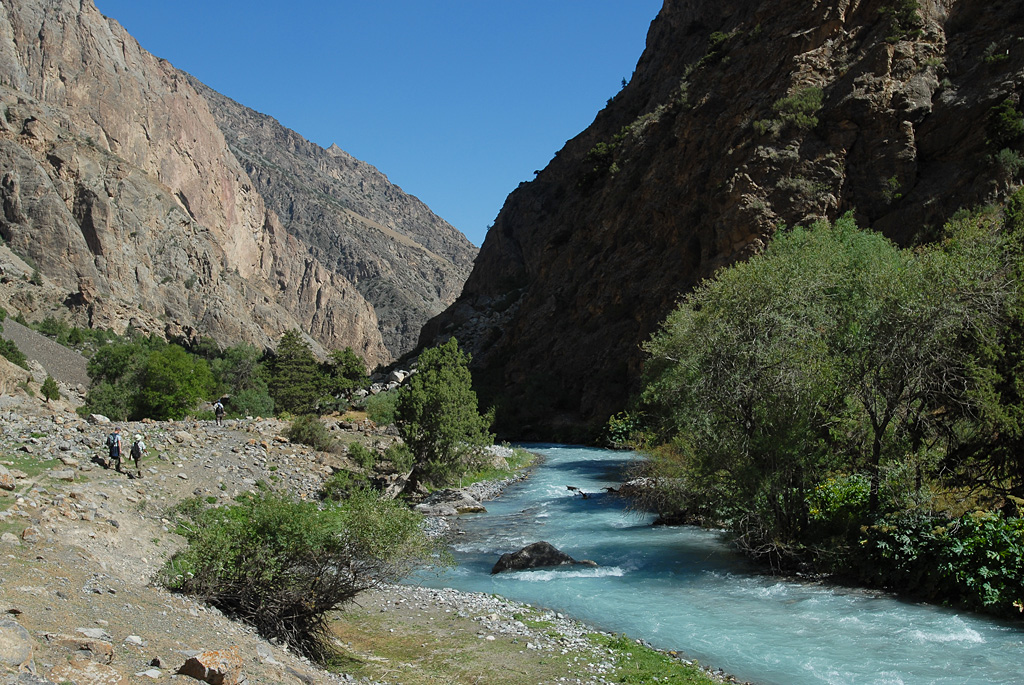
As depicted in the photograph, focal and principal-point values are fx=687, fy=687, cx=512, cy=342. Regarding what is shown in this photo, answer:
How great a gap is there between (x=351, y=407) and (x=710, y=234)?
31219 millimetres

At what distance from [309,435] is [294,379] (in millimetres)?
34400

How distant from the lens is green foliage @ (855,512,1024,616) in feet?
36.5

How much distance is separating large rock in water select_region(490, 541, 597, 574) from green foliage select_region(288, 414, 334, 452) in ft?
53.0

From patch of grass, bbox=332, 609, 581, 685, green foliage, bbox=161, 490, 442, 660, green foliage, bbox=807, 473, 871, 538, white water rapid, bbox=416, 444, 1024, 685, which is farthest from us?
green foliage, bbox=807, 473, 871, 538

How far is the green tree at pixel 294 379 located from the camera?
6078 cm

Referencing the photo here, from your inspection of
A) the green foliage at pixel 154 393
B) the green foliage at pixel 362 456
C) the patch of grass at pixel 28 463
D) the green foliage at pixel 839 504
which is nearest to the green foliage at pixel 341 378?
the green foliage at pixel 154 393

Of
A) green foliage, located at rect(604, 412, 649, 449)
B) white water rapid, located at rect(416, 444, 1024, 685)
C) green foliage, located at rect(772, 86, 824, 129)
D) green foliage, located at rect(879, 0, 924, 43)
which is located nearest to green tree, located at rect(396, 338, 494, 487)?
green foliage, located at rect(604, 412, 649, 449)

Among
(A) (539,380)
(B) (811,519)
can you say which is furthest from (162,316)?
(B) (811,519)

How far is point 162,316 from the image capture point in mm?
97938

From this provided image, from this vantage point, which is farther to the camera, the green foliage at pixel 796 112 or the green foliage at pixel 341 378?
the green foliage at pixel 341 378

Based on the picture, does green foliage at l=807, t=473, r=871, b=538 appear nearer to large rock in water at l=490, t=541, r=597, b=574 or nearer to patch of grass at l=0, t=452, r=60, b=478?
large rock in water at l=490, t=541, r=597, b=574

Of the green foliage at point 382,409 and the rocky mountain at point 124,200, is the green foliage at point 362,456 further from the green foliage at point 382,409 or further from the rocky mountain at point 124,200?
the rocky mountain at point 124,200

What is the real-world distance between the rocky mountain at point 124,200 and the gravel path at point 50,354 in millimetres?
13602

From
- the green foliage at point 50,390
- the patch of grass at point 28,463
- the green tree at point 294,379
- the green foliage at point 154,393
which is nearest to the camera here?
the patch of grass at point 28,463
